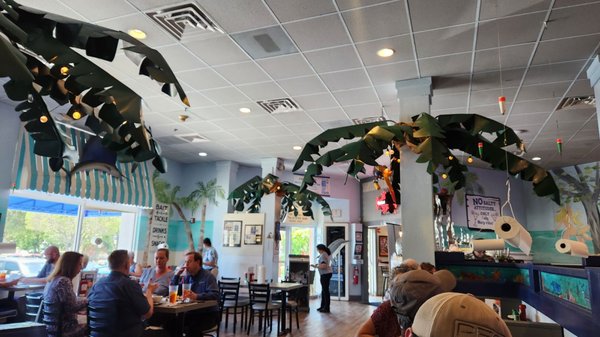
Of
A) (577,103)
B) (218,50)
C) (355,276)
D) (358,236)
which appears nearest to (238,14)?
(218,50)

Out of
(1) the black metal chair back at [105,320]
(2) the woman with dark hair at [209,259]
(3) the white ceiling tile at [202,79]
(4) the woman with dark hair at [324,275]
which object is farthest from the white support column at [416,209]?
(4) the woman with dark hair at [324,275]

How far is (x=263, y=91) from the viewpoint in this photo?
249 inches

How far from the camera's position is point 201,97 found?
660 cm

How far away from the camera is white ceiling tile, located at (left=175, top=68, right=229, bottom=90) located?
566cm

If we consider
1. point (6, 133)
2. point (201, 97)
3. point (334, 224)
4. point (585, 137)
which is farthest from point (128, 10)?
point (334, 224)

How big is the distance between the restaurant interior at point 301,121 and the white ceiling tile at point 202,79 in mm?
37

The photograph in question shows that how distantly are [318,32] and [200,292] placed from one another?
11.3 ft

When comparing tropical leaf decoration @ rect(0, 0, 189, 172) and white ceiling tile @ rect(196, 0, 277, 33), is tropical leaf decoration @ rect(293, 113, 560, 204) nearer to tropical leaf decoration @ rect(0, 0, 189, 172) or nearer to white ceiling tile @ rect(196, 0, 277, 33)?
white ceiling tile @ rect(196, 0, 277, 33)

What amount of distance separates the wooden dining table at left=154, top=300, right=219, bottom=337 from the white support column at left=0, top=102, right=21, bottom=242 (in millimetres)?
4310

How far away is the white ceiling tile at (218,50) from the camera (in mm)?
4852

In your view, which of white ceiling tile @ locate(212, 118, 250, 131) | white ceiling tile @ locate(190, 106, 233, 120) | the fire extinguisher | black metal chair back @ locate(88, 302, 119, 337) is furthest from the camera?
the fire extinguisher

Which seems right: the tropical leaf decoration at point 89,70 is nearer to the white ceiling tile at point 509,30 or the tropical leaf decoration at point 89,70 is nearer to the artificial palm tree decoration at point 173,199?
the white ceiling tile at point 509,30

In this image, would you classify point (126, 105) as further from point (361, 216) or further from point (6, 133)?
point (361, 216)

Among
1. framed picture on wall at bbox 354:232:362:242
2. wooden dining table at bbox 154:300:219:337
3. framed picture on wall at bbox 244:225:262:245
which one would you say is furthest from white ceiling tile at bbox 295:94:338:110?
framed picture on wall at bbox 354:232:362:242
